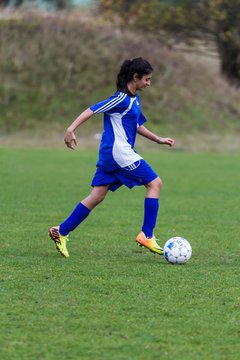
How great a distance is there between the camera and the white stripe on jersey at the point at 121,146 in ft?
25.0

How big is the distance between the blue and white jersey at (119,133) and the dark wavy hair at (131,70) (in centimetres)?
11

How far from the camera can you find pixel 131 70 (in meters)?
7.62

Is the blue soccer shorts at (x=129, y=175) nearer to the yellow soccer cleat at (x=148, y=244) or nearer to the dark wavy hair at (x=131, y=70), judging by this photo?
the yellow soccer cleat at (x=148, y=244)

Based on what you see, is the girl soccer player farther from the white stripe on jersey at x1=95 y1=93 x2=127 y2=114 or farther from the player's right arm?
the player's right arm

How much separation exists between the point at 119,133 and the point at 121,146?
0.13 metres

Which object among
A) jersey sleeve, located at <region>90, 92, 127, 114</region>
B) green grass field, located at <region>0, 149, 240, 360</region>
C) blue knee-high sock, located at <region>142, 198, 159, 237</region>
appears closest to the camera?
green grass field, located at <region>0, 149, 240, 360</region>

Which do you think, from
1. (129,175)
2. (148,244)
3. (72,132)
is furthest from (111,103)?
(148,244)

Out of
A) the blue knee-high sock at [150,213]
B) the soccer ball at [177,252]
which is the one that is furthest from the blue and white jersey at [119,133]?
the soccer ball at [177,252]

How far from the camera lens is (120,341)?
472cm

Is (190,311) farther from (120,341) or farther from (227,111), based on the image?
(227,111)

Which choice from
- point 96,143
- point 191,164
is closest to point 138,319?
point 191,164

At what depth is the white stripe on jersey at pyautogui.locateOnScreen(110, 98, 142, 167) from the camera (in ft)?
25.0

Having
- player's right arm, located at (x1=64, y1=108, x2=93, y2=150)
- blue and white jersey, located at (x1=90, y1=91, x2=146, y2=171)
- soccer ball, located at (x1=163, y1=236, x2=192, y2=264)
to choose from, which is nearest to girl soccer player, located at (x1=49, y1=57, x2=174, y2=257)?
blue and white jersey, located at (x1=90, y1=91, x2=146, y2=171)

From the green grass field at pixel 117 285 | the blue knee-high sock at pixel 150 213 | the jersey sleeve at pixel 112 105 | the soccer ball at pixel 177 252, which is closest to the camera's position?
the green grass field at pixel 117 285
